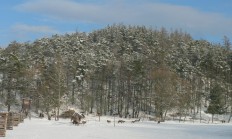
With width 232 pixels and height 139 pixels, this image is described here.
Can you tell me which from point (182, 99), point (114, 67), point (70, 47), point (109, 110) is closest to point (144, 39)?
point (70, 47)

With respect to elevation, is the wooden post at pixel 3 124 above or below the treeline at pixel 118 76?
below

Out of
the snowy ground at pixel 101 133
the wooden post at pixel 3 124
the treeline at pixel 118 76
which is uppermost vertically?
the treeline at pixel 118 76

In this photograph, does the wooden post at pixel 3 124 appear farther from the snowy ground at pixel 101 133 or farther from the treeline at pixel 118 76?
the treeline at pixel 118 76

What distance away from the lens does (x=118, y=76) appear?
338 feet

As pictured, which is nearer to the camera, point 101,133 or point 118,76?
point 101,133

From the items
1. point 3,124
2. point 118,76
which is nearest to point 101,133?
point 3,124

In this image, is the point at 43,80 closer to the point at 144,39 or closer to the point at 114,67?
the point at 114,67

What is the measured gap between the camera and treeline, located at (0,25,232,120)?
267 feet

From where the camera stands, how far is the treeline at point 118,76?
81.3 meters

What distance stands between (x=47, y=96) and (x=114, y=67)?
3744 centimetres

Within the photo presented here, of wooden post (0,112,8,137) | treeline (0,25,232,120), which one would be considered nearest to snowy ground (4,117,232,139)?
wooden post (0,112,8,137)

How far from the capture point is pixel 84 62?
9831 centimetres

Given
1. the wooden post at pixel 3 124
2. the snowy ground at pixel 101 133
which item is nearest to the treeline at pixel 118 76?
the snowy ground at pixel 101 133

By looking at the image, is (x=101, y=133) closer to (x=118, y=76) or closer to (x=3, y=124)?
(x=3, y=124)
